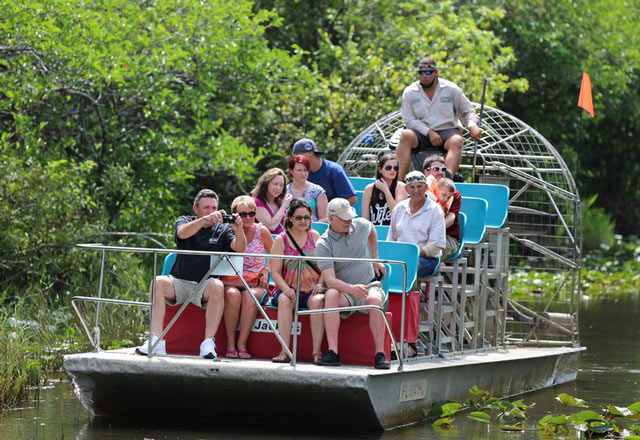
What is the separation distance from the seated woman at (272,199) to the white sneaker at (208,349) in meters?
1.52

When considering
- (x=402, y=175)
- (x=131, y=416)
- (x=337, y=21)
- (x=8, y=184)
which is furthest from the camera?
(x=337, y=21)

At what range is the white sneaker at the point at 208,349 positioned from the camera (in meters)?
10.0

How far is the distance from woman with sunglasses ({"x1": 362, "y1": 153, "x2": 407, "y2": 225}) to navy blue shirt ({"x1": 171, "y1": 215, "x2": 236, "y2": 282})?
2.21 meters

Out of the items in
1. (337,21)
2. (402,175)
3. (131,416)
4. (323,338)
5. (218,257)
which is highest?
(337,21)

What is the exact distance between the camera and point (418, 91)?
14.0 m

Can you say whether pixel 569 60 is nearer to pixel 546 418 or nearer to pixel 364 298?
pixel 546 418

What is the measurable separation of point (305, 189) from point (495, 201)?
2.65m

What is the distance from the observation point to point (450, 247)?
11.7 metres

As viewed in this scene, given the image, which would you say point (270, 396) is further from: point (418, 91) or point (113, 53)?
point (113, 53)

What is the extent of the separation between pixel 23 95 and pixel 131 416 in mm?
6366

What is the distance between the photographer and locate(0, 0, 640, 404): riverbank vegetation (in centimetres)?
1533

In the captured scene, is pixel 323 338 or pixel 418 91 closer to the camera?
pixel 323 338

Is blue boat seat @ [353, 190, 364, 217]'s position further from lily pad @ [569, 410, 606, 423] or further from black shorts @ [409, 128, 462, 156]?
lily pad @ [569, 410, 606, 423]

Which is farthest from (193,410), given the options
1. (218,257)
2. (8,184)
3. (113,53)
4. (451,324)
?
(113,53)
